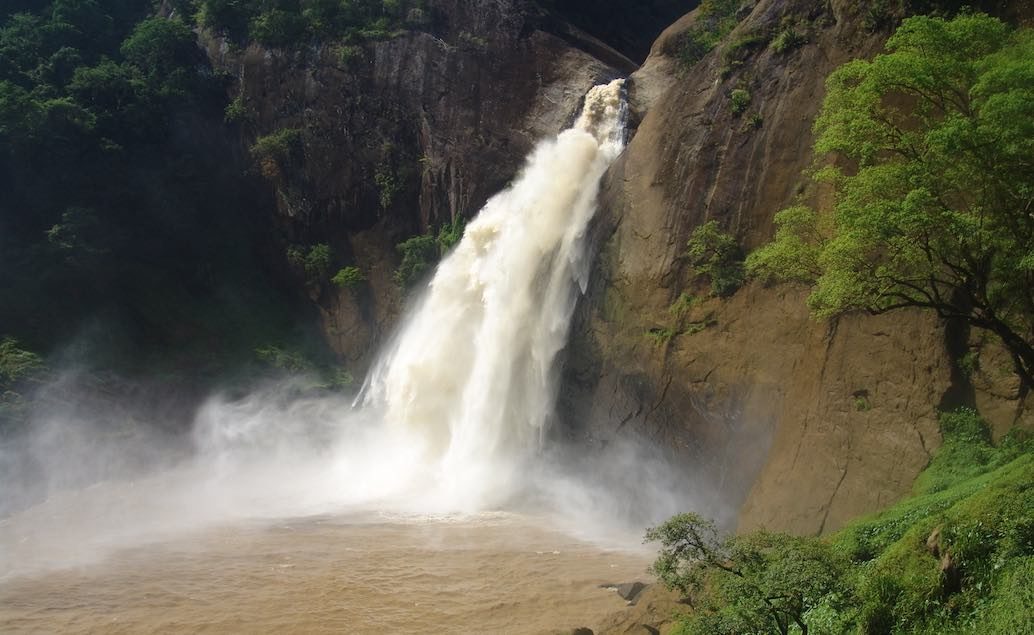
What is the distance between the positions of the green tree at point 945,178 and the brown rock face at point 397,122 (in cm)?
2361

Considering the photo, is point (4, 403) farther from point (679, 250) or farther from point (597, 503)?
point (679, 250)

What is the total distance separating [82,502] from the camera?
2727cm

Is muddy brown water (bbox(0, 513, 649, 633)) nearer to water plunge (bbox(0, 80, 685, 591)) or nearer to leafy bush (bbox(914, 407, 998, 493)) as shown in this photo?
water plunge (bbox(0, 80, 685, 591))

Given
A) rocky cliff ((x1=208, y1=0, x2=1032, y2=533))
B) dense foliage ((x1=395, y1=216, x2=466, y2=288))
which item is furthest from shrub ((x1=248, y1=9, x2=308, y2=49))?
dense foliage ((x1=395, y1=216, x2=466, y2=288))

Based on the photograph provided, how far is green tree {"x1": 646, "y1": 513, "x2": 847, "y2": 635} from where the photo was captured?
333 inches

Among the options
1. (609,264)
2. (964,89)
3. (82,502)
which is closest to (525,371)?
(609,264)

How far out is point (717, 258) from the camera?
2091 centimetres

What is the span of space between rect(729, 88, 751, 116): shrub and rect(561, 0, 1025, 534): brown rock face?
172 mm

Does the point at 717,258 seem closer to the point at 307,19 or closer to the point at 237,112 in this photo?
the point at 307,19

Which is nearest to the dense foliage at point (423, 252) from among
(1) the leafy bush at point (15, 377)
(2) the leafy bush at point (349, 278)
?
(2) the leafy bush at point (349, 278)

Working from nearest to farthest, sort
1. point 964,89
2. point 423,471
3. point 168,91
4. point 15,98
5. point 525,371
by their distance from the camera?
point 964,89
point 525,371
point 423,471
point 15,98
point 168,91

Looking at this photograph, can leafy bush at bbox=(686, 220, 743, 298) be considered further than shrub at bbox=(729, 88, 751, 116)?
No

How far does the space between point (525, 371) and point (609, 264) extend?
454 cm

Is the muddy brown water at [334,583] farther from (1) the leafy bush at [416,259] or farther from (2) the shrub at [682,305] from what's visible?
(1) the leafy bush at [416,259]
